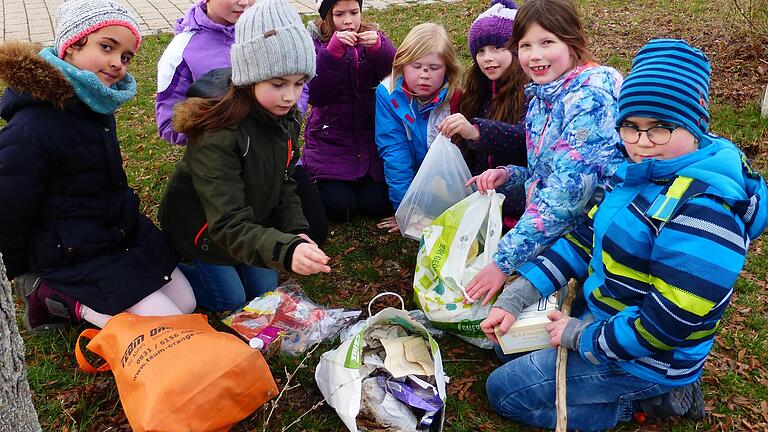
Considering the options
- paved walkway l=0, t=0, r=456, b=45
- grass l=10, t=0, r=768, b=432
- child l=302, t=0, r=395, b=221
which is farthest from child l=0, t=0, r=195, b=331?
paved walkway l=0, t=0, r=456, b=45

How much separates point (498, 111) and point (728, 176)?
1.73 metres

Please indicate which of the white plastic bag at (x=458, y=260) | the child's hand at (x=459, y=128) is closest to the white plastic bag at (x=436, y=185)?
the child's hand at (x=459, y=128)

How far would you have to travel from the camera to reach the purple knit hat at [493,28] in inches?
140

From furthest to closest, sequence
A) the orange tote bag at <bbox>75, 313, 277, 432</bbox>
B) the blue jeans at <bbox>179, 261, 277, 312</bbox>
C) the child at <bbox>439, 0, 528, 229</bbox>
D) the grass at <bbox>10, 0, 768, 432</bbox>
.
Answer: the child at <bbox>439, 0, 528, 229</bbox> → the blue jeans at <bbox>179, 261, 277, 312</bbox> → the grass at <bbox>10, 0, 768, 432</bbox> → the orange tote bag at <bbox>75, 313, 277, 432</bbox>

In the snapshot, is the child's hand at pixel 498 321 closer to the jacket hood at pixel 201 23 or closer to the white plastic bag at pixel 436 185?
A: the white plastic bag at pixel 436 185

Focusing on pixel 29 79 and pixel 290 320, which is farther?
pixel 290 320

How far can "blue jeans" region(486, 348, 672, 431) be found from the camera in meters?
2.58

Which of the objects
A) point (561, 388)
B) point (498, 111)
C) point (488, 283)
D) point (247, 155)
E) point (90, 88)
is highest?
point (90, 88)

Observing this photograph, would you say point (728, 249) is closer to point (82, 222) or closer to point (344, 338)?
point (344, 338)

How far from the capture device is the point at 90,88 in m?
2.78

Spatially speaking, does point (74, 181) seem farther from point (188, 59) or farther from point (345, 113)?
point (345, 113)

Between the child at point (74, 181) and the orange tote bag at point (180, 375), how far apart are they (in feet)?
1.20

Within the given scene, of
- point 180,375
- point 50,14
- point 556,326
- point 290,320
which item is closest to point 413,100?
point 290,320

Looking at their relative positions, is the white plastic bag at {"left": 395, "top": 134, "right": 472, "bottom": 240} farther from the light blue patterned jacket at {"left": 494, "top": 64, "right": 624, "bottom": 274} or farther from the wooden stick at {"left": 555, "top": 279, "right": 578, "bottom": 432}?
the wooden stick at {"left": 555, "top": 279, "right": 578, "bottom": 432}
